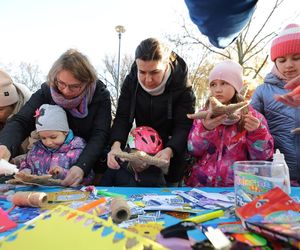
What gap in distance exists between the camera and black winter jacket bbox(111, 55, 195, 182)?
5.45 ft

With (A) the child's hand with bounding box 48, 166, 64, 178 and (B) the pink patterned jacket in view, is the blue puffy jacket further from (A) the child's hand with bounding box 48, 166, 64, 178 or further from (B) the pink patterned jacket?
(A) the child's hand with bounding box 48, 166, 64, 178

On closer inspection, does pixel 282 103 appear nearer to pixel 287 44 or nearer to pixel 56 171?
pixel 287 44

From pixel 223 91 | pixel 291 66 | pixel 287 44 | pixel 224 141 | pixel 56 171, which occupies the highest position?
pixel 287 44

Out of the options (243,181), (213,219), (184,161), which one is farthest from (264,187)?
(184,161)

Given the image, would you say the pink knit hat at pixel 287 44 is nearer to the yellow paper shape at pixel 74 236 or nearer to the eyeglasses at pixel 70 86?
the eyeglasses at pixel 70 86

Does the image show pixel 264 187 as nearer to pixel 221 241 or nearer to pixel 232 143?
pixel 221 241

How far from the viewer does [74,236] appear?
0.59 metres

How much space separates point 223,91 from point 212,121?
0.19 metres

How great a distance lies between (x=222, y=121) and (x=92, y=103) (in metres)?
0.69

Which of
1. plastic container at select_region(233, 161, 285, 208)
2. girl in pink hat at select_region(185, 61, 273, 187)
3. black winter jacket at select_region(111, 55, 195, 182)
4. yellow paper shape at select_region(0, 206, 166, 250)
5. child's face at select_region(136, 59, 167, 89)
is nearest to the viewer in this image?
Result: yellow paper shape at select_region(0, 206, 166, 250)

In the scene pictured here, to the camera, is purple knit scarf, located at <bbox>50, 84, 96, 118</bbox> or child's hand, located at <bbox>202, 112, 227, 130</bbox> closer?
child's hand, located at <bbox>202, 112, 227, 130</bbox>

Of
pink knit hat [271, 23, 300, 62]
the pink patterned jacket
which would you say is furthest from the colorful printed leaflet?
pink knit hat [271, 23, 300, 62]

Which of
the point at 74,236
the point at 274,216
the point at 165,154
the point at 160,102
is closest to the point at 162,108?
the point at 160,102

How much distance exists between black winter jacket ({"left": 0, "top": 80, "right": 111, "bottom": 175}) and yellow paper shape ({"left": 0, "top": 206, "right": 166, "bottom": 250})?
0.89 m
